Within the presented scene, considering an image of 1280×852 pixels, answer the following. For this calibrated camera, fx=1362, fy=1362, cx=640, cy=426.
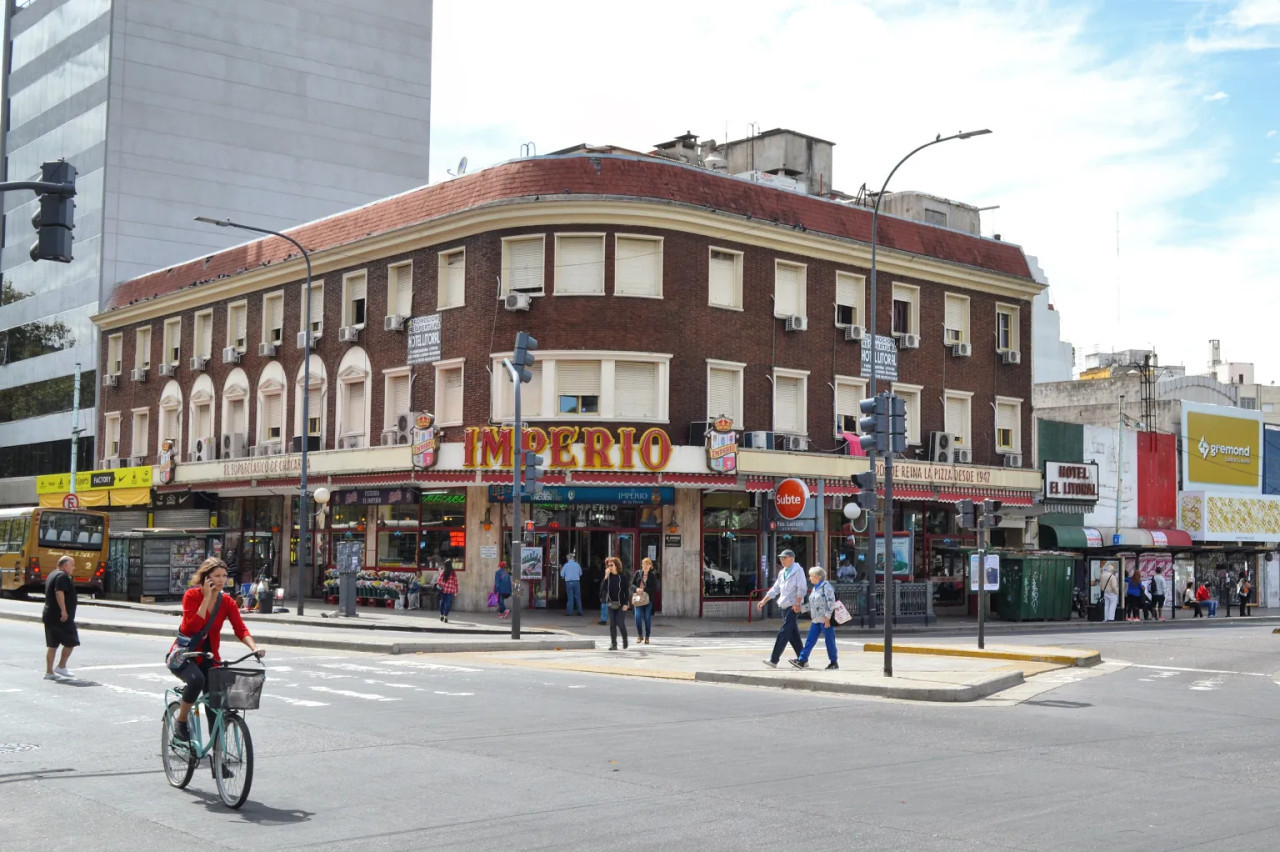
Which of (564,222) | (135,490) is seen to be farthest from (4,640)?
(135,490)

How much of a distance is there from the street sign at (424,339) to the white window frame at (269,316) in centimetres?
737

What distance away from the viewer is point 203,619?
34.5 ft

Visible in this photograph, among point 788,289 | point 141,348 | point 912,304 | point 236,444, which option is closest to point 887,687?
point 788,289

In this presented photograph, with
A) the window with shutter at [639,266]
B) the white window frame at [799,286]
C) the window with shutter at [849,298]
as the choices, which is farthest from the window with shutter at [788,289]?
the window with shutter at [639,266]

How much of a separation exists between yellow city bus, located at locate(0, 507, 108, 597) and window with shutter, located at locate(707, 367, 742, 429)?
1976 centimetres

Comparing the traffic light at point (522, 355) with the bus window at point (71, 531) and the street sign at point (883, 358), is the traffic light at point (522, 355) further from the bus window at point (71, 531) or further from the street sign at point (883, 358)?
the bus window at point (71, 531)

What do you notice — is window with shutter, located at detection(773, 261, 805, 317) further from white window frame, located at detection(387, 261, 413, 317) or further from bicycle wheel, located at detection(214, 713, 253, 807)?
bicycle wheel, located at detection(214, 713, 253, 807)

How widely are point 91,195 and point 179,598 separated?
80.2ft

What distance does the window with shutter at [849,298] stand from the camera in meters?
40.3

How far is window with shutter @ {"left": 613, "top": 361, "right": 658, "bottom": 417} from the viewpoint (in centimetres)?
3525

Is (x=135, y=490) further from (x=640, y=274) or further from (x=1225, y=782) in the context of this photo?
(x=1225, y=782)

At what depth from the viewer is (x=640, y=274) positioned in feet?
117

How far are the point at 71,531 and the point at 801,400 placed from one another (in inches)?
888

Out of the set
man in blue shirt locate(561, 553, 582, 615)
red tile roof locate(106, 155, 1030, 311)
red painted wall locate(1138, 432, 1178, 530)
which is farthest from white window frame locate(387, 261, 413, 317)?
red painted wall locate(1138, 432, 1178, 530)
